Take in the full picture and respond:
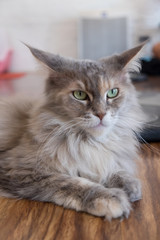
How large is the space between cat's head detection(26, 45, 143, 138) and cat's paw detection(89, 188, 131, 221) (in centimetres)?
31

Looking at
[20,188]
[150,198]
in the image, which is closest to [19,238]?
[20,188]

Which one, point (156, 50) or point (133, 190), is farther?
point (156, 50)

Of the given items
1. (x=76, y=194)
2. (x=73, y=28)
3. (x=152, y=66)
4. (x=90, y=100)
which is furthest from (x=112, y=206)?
(x=73, y=28)

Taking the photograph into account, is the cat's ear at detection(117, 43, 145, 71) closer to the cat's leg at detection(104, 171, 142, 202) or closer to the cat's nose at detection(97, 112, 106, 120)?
the cat's nose at detection(97, 112, 106, 120)

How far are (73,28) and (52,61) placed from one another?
3262 mm

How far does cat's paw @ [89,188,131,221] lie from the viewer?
43.4 inches

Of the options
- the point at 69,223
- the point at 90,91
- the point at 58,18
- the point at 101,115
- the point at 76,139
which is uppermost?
the point at 58,18

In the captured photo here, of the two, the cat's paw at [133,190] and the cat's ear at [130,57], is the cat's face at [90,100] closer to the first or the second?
the cat's ear at [130,57]

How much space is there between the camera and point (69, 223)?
3.62 ft

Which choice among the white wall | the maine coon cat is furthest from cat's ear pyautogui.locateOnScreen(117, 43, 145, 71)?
the white wall

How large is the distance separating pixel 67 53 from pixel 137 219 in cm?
370

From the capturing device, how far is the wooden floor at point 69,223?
104cm

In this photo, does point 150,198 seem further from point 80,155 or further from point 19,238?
point 19,238

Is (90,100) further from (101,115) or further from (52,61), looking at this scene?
(52,61)
